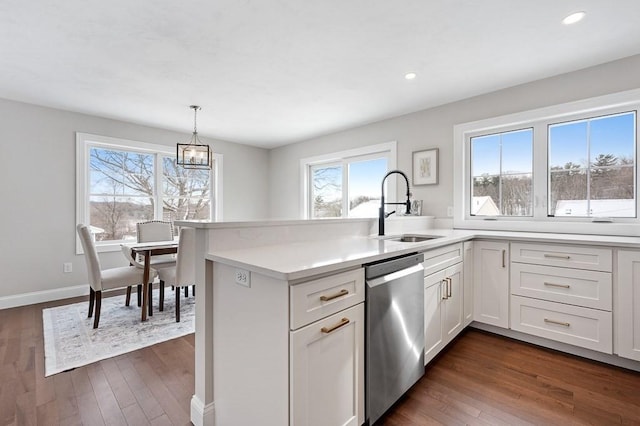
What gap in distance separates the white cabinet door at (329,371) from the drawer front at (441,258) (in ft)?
2.59

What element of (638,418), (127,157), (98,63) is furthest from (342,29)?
(127,157)

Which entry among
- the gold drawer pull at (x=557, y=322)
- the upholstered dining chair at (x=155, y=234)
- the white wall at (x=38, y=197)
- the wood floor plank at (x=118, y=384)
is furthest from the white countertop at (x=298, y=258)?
the white wall at (x=38, y=197)

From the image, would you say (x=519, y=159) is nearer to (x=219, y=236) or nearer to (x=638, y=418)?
(x=638, y=418)

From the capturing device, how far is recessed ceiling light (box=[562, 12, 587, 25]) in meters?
1.94

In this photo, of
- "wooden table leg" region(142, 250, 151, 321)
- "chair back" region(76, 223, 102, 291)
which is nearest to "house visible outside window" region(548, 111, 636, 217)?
"wooden table leg" region(142, 250, 151, 321)

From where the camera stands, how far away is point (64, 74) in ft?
9.20

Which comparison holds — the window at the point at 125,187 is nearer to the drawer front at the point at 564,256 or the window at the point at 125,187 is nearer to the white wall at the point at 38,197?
the white wall at the point at 38,197

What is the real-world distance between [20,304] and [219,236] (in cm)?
374

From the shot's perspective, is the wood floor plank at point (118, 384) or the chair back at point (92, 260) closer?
the wood floor plank at point (118, 384)

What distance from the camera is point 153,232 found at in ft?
12.7

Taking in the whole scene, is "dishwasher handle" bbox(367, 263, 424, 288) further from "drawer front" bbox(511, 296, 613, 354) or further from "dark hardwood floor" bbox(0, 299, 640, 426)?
"drawer front" bbox(511, 296, 613, 354)

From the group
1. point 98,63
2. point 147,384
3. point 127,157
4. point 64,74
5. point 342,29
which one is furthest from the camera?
point 127,157

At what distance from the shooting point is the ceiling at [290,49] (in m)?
1.91

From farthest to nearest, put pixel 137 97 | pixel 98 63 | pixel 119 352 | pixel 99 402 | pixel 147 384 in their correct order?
pixel 137 97
pixel 98 63
pixel 119 352
pixel 147 384
pixel 99 402
